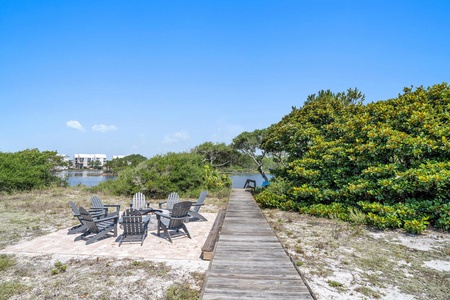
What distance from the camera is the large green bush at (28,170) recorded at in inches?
587

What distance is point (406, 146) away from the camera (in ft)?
25.3

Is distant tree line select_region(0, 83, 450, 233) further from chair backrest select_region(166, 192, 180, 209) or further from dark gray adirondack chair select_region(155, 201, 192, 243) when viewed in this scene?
dark gray adirondack chair select_region(155, 201, 192, 243)

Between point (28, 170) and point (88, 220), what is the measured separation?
13534mm

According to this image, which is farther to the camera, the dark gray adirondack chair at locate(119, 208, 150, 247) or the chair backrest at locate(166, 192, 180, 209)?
the chair backrest at locate(166, 192, 180, 209)

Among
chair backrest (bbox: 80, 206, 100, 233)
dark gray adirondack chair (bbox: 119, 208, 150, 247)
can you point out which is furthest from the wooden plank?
chair backrest (bbox: 80, 206, 100, 233)

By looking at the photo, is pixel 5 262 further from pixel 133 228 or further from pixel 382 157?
pixel 382 157

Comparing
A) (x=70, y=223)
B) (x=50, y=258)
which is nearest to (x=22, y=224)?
(x=70, y=223)

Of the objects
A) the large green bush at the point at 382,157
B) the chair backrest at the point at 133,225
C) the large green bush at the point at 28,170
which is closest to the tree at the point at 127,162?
the large green bush at the point at 28,170

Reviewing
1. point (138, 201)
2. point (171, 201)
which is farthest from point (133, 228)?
point (171, 201)

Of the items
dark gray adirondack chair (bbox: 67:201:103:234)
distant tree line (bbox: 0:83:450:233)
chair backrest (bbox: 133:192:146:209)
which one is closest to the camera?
dark gray adirondack chair (bbox: 67:201:103:234)

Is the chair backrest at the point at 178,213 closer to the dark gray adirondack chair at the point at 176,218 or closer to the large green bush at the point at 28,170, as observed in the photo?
the dark gray adirondack chair at the point at 176,218

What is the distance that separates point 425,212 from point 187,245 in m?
7.04

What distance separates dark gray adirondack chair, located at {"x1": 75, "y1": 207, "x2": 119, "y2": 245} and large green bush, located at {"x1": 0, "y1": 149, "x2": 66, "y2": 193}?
40.8 feet

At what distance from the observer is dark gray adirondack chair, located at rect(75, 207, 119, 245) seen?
5.79 m
